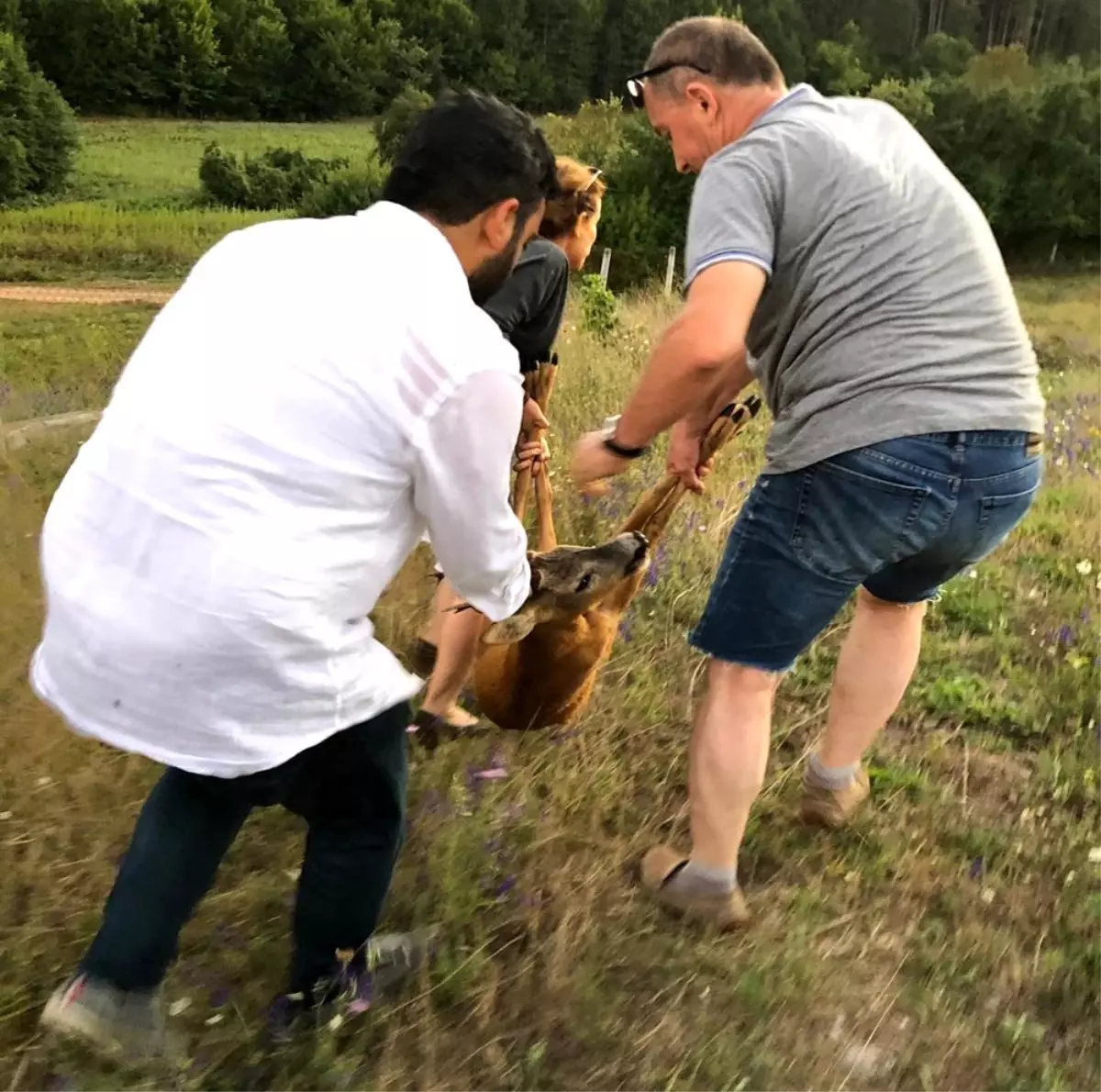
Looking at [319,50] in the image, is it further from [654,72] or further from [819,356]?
[819,356]

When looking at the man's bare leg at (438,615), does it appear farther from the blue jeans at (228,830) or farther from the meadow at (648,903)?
the blue jeans at (228,830)

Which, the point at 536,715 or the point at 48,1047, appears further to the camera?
the point at 536,715

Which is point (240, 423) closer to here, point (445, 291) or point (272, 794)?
point (445, 291)

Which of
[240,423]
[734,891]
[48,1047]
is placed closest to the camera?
[240,423]

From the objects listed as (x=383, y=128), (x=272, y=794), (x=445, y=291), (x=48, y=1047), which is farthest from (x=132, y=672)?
(x=383, y=128)

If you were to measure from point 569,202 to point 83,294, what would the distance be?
2.99 metres

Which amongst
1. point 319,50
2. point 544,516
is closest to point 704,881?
point 544,516

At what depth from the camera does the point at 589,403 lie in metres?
5.09

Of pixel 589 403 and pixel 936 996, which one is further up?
pixel 936 996

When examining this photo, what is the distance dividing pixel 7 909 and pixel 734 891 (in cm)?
152

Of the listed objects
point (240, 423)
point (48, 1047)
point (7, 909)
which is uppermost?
point (240, 423)

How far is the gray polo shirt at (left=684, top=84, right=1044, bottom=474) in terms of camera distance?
179cm

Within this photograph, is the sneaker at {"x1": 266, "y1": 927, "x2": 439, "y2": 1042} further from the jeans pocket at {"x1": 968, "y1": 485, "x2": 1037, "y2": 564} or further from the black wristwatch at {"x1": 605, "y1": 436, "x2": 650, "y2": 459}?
the jeans pocket at {"x1": 968, "y1": 485, "x2": 1037, "y2": 564}

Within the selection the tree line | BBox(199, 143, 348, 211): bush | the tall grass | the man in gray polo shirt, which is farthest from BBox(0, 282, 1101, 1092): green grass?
the tree line
